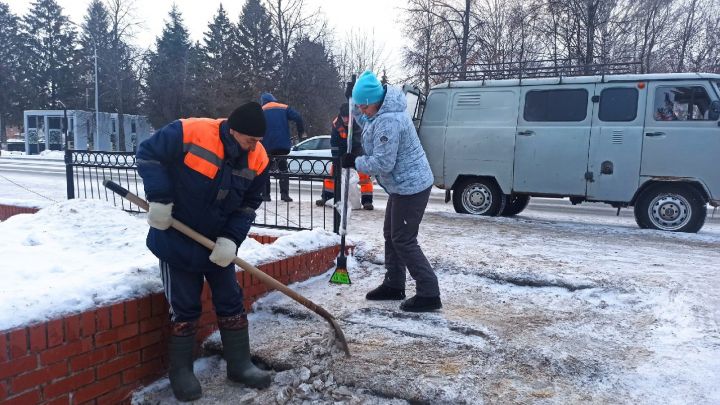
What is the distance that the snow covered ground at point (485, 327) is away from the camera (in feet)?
8.37

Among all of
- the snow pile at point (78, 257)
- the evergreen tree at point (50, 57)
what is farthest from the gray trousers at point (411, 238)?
the evergreen tree at point (50, 57)

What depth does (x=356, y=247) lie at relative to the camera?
4.98 m

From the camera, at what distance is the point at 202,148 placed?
259 centimetres

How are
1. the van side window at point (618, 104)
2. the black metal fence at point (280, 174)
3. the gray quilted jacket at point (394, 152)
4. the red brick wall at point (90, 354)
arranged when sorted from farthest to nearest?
the van side window at point (618, 104)
the black metal fence at point (280, 174)
the gray quilted jacket at point (394, 152)
the red brick wall at point (90, 354)

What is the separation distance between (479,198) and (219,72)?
29340 millimetres

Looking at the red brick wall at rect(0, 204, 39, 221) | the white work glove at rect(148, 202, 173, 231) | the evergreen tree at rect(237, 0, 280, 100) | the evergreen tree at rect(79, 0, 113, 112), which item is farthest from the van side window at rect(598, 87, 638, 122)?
the evergreen tree at rect(79, 0, 113, 112)

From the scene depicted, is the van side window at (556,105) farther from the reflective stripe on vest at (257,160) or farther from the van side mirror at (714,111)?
the reflective stripe on vest at (257,160)

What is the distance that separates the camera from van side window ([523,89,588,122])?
7824 millimetres

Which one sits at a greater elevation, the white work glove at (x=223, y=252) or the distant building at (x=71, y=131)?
the distant building at (x=71, y=131)

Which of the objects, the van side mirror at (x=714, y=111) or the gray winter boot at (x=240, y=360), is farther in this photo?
the van side mirror at (x=714, y=111)

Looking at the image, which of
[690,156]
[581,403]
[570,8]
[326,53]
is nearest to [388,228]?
[581,403]

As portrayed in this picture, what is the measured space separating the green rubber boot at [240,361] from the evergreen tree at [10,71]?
171 ft

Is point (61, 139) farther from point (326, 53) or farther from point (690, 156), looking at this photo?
point (690, 156)

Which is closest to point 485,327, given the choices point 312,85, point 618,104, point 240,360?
point 240,360
